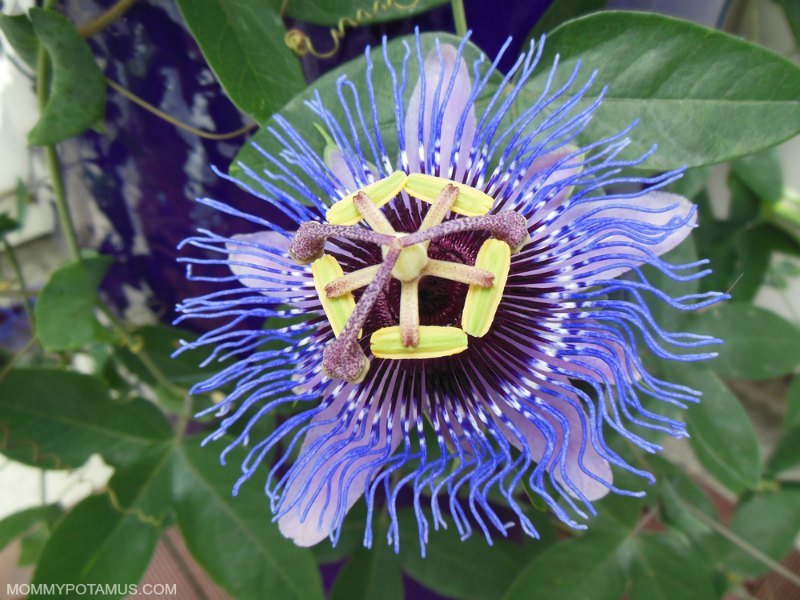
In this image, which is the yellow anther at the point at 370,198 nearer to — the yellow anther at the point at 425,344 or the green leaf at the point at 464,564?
the yellow anther at the point at 425,344

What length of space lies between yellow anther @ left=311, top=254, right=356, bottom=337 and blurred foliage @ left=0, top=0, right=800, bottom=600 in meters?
0.13

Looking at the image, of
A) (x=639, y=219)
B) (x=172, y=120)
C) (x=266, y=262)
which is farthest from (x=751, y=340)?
(x=172, y=120)

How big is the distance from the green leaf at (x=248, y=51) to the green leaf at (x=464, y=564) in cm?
73

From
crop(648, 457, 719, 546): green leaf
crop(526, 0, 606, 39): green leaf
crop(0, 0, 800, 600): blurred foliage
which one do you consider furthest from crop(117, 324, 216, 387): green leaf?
crop(648, 457, 719, 546): green leaf

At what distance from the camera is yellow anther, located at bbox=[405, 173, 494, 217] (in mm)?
708

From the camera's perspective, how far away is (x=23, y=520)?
1.25 meters

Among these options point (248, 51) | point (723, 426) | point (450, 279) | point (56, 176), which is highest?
point (248, 51)

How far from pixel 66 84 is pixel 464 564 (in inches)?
35.4

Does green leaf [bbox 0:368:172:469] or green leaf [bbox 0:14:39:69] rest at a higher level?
green leaf [bbox 0:14:39:69]

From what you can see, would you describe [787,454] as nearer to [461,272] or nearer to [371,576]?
[371,576]

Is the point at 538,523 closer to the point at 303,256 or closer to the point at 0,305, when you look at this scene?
the point at 303,256

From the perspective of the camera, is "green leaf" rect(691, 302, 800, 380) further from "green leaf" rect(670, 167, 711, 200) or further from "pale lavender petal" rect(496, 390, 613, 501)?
"pale lavender petal" rect(496, 390, 613, 501)

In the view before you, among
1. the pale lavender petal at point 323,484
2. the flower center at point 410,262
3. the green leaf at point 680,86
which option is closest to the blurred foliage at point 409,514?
the green leaf at point 680,86

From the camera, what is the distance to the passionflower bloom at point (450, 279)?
2.14ft
